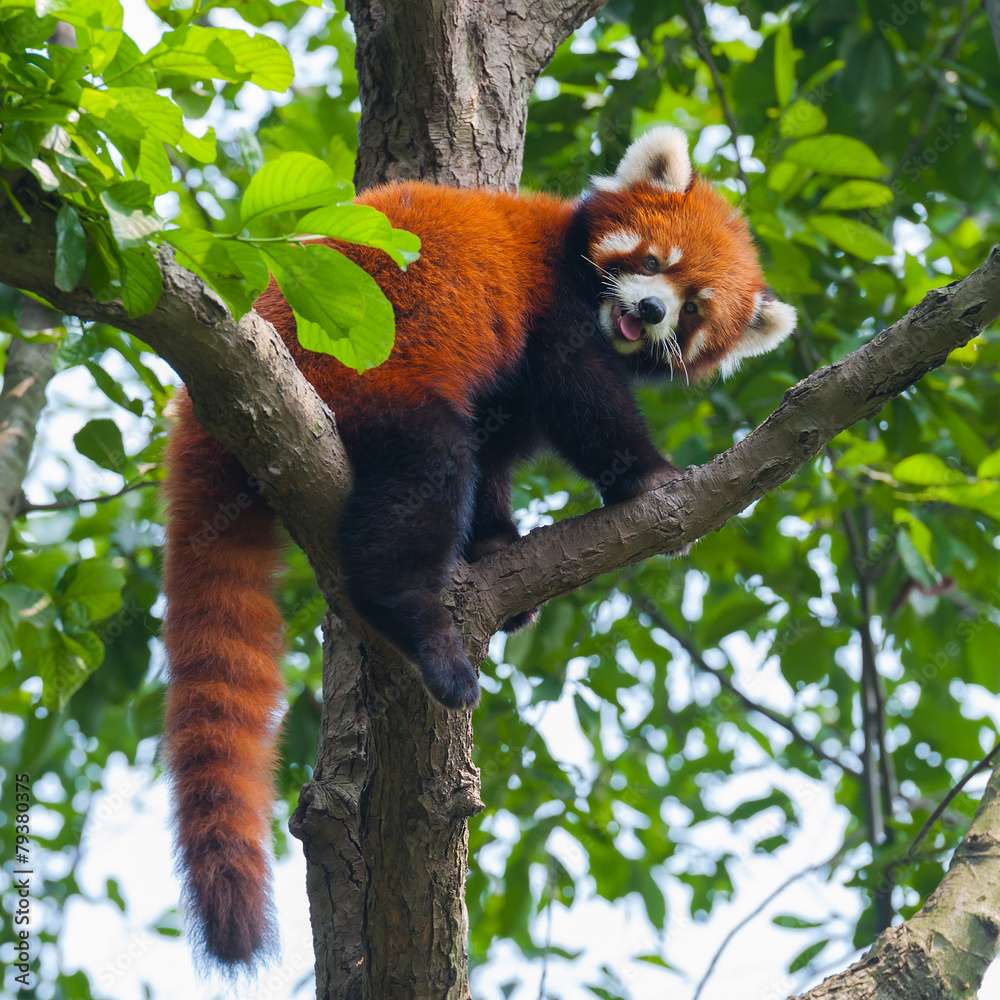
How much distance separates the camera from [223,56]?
199 cm

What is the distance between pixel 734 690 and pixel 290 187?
3.74m

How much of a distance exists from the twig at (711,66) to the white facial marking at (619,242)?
790 millimetres

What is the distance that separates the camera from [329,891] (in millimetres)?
2807

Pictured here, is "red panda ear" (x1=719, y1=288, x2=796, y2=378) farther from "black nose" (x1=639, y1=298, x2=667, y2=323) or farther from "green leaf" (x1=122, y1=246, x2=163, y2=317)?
"green leaf" (x1=122, y1=246, x2=163, y2=317)

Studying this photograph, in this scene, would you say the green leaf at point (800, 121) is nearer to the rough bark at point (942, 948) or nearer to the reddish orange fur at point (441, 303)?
the reddish orange fur at point (441, 303)

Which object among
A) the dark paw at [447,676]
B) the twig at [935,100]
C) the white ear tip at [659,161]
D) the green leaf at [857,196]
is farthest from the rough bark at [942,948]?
the twig at [935,100]

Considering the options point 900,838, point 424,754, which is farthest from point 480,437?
point 900,838

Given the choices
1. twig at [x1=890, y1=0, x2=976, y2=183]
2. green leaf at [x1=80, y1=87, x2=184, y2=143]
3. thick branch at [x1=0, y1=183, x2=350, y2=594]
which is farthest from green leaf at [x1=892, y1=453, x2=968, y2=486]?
green leaf at [x1=80, y1=87, x2=184, y2=143]

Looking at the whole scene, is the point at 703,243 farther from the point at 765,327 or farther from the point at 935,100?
the point at 935,100

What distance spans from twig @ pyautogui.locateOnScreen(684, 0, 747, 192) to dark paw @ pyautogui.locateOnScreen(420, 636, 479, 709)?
8.59 ft

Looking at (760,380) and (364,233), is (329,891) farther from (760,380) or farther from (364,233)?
(760,380)

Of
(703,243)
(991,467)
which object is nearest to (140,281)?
(703,243)

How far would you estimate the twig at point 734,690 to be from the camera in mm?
4953

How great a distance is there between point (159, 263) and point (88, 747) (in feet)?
18.7
